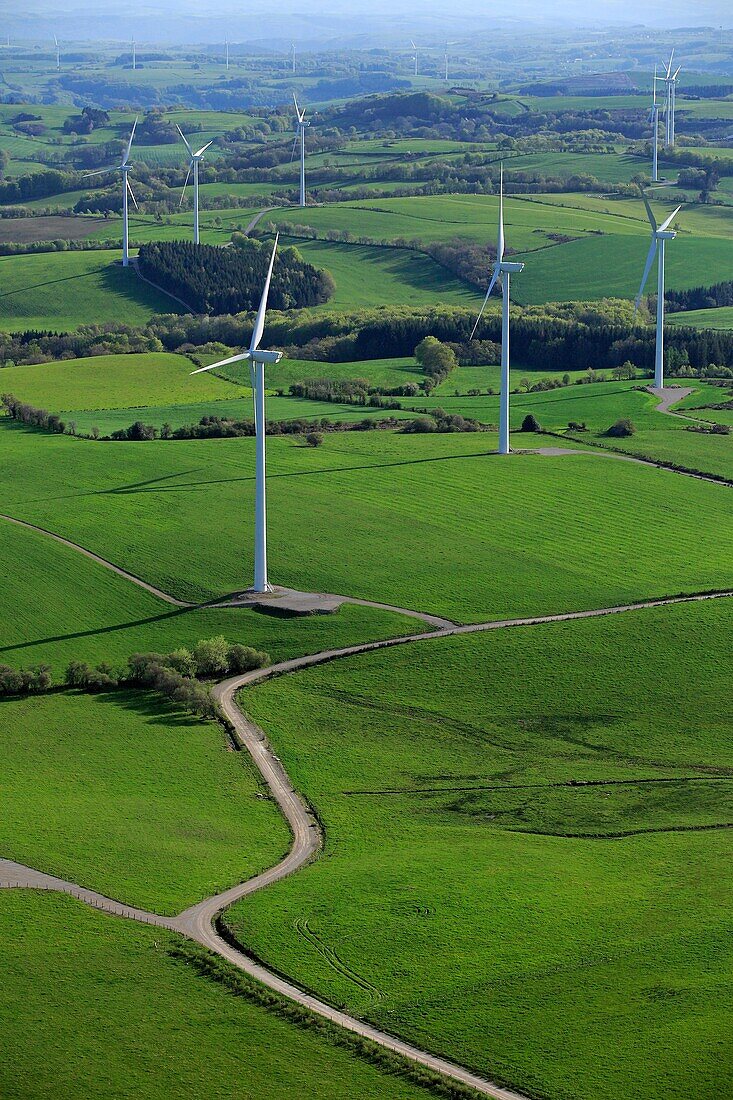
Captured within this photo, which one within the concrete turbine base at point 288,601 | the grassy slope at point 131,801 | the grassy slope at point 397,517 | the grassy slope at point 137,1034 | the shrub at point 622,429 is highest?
the shrub at point 622,429

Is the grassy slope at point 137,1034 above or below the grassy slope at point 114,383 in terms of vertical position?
below

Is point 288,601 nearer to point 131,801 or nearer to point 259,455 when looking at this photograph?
point 259,455

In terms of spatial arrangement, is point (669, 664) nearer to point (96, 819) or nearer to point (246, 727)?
point (246, 727)

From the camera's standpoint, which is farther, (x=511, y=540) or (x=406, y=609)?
(x=511, y=540)

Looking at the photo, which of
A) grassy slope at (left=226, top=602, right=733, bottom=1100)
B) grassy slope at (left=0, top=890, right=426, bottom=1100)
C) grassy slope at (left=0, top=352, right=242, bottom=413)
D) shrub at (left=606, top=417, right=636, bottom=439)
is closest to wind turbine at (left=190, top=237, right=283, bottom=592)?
grassy slope at (left=226, top=602, right=733, bottom=1100)

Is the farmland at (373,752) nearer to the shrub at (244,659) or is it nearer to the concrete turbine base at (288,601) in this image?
the concrete turbine base at (288,601)

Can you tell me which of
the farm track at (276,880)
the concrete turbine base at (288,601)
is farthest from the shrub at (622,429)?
the concrete turbine base at (288,601)

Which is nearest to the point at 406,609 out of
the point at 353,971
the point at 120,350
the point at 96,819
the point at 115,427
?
the point at 96,819
